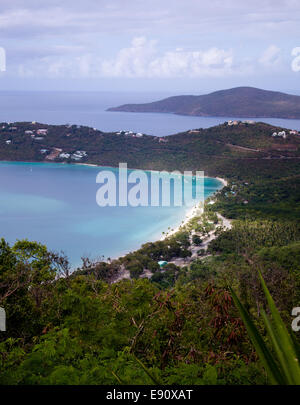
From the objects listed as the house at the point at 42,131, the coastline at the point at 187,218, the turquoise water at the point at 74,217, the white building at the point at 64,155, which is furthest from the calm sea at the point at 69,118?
the coastline at the point at 187,218

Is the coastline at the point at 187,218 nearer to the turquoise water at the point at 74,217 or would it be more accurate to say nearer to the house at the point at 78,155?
the turquoise water at the point at 74,217

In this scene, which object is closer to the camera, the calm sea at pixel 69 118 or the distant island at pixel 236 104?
the calm sea at pixel 69 118

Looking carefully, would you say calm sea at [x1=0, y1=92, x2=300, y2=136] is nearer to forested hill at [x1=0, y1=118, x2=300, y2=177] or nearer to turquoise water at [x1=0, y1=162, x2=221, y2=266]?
forested hill at [x1=0, y1=118, x2=300, y2=177]

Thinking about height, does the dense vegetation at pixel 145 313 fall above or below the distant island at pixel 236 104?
below

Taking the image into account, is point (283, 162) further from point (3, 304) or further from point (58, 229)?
point (3, 304)

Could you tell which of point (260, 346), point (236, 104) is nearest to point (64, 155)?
point (260, 346)
